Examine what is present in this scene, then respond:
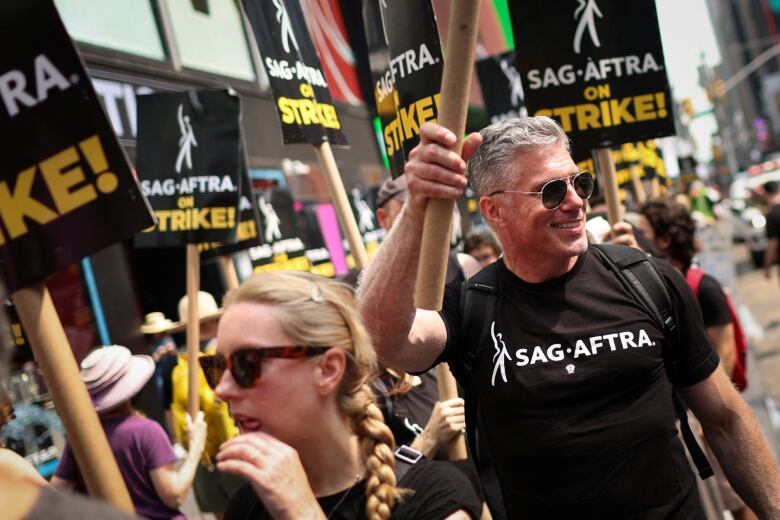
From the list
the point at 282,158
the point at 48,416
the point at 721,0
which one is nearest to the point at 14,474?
the point at 48,416

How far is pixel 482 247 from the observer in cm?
639

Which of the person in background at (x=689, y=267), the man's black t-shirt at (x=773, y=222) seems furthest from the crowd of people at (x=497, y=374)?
the man's black t-shirt at (x=773, y=222)

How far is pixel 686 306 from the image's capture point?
240 cm

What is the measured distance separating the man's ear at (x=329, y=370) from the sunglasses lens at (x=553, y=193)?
2.74ft

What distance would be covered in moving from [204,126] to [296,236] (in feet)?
10.7

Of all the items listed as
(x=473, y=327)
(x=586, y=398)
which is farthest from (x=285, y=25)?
(x=586, y=398)

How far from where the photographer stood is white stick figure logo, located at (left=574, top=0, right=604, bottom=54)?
149 inches

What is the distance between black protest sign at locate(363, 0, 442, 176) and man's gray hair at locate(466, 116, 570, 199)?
63 cm

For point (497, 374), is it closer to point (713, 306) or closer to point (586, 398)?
point (586, 398)

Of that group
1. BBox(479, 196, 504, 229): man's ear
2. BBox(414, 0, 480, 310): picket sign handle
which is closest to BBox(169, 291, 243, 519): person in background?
BBox(479, 196, 504, 229): man's ear

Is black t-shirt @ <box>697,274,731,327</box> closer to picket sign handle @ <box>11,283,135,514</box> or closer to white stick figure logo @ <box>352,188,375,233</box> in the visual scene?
picket sign handle @ <box>11,283,135,514</box>

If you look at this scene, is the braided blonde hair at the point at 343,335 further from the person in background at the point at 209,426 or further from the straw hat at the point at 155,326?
the straw hat at the point at 155,326

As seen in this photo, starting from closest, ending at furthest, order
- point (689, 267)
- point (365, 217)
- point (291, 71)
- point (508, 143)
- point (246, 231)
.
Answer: point (508, 143)
point (291, 71)
point (689, 267)
point (246, 231)
point (365, 217)

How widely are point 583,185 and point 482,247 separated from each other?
12.8 feet
